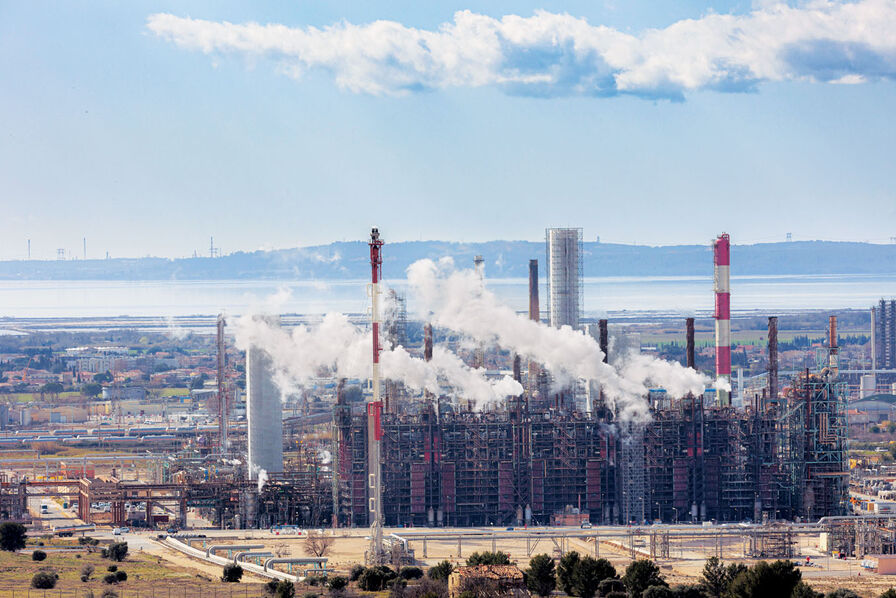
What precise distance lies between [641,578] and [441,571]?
663 centimetres

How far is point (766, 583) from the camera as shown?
44.5m

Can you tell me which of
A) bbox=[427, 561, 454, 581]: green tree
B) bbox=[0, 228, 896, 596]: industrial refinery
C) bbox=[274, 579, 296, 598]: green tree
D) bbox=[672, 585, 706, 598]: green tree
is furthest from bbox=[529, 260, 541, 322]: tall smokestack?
bbox=[274, 579, 296, 598]: green tree

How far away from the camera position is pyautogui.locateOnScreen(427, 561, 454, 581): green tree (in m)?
49.1

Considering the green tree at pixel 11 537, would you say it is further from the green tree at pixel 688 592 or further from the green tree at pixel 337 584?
the green tree at pixel 688 592

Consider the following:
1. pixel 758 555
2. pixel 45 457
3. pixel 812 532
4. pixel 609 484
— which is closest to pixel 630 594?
pixel 758 555

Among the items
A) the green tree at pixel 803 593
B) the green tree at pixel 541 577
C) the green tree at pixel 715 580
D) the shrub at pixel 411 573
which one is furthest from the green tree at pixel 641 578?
the shrub at pixel 411 573

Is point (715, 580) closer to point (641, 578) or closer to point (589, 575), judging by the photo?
point (641, 578)

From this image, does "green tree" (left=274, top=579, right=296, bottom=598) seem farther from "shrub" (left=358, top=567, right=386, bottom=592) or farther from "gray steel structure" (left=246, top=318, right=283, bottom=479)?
"gray steel structure" (left=246, top=318, right=283, bottom=479)

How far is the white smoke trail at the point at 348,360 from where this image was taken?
6938cm

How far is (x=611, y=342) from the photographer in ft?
289

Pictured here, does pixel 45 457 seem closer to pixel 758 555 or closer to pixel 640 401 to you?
pixel 640 401

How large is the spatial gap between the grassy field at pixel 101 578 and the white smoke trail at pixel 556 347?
74.2 ft

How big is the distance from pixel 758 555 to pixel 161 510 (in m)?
27.9

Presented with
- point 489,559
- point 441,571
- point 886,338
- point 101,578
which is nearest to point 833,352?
point 489,559
